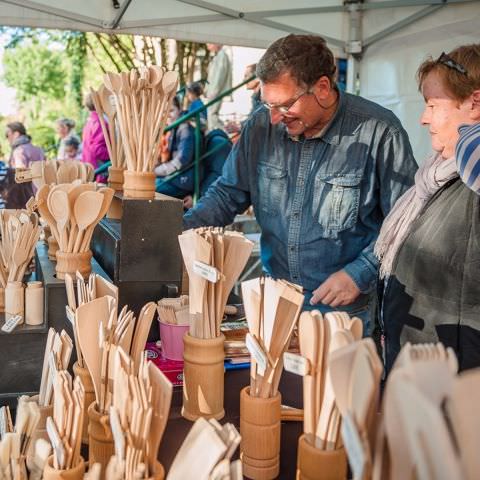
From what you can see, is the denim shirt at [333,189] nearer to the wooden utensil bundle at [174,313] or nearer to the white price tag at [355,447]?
the wooden utensil bundle at [174,313]

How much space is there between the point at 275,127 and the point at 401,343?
2.96 feet

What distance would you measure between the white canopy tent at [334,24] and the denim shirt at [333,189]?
145 cm

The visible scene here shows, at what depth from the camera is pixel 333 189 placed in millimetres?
1984

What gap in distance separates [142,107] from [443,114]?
0.70m

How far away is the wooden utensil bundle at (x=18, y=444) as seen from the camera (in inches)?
34.1

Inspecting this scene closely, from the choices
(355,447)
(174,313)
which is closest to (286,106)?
(174,313)

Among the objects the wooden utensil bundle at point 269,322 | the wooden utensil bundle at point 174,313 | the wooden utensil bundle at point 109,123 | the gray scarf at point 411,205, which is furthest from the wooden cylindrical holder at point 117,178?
the wooden utensil bundle at point 269,322

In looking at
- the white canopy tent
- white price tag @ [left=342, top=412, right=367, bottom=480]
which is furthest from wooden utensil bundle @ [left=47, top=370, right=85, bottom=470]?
the white canopy tent

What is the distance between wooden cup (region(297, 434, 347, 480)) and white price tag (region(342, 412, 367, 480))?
211 millimetres

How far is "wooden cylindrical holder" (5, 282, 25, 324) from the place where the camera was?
1.37 m

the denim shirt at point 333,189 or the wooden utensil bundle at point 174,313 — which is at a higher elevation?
the denim shirt at point 333,189

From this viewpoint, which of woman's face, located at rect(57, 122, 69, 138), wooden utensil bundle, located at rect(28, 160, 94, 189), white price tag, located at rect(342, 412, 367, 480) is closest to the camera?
white price tag, located at rect(342, 412, 367, 480)

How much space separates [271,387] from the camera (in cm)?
98

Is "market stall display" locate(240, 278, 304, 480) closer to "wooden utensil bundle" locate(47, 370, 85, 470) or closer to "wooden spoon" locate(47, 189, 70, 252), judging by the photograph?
"wooden utensil bundle" locate(47, 370, 85, 470)
